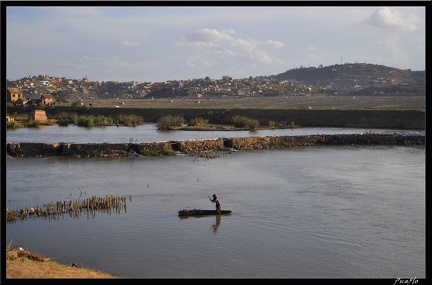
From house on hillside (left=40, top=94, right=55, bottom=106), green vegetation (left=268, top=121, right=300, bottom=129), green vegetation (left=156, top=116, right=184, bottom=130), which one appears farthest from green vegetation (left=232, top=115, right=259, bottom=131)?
house on hillside (left=40, top=94, right=55, bottom=106)

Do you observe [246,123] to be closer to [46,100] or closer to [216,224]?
[46,100]

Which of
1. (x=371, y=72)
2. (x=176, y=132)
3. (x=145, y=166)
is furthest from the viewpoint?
(x=371, y=72)

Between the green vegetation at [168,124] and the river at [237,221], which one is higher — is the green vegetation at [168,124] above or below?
above

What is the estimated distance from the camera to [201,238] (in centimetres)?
1394

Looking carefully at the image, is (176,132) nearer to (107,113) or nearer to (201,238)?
(107,113)

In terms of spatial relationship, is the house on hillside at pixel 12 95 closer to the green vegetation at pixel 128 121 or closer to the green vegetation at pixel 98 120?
the green vegetation at pixel 98 120

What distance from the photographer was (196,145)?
101 feet

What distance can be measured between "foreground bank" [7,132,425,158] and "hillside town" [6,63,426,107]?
6659 centimetres

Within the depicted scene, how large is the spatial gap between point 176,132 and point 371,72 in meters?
122

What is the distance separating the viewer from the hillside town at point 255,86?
115 meters

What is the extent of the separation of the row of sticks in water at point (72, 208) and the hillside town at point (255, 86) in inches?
3470

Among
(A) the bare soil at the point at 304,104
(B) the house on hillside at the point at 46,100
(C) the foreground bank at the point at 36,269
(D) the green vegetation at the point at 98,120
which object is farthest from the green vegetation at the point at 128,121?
(C) the foreground bank at the point at 36,269

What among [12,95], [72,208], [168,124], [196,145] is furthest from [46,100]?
[72,208]

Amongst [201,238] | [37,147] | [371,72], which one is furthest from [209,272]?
[371,72]
